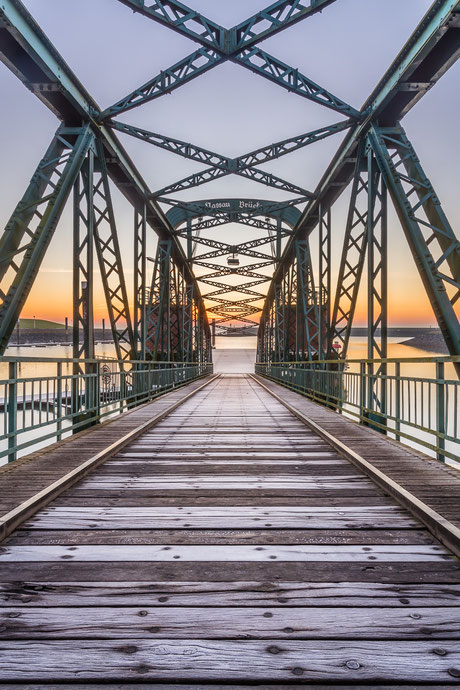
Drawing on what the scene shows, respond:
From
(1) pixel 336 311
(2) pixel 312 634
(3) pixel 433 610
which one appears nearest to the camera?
(2) pixel 312 634

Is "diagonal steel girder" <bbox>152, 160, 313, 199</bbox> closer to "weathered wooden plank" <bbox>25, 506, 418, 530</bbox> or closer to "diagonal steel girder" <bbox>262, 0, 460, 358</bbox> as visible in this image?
"diagonal steel girder" <bbox>262, 0, 460, 358</bbox>

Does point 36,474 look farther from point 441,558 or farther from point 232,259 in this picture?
point 232,259

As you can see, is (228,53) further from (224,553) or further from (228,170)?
(224,553)

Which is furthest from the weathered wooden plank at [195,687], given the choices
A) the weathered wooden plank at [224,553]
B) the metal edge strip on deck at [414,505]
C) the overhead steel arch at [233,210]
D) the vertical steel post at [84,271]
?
the overhead steel arch at [233,210]

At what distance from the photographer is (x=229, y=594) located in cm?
224

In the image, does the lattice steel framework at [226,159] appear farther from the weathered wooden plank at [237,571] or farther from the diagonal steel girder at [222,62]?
the weathered wooden plank at [237,571]

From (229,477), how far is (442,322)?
12.5 feet

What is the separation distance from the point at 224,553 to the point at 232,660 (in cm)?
91

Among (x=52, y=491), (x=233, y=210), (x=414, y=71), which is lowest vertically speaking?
(x=52, y=491)

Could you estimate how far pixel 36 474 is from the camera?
4.22 m

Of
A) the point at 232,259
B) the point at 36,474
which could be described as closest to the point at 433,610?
the point at 36,474

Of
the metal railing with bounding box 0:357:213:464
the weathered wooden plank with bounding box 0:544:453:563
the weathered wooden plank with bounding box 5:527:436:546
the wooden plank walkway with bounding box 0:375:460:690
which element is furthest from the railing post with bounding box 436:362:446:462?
the metal railing with bounding box 0:357:213:464

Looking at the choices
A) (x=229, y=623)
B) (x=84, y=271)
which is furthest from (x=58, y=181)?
(x=229, y=623)

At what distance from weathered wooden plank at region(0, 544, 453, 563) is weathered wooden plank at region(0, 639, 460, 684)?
2.40 feet
